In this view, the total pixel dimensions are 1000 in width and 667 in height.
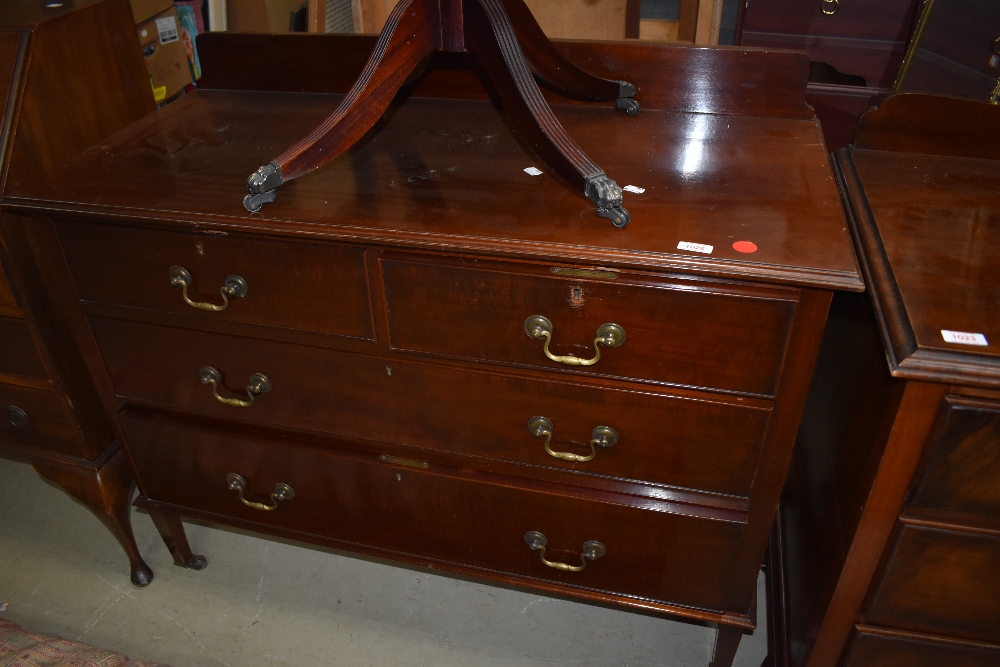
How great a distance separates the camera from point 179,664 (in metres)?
1.51

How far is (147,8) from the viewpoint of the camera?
1684 millimetres

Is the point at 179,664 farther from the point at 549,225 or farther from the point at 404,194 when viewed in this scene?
the point at 549,225

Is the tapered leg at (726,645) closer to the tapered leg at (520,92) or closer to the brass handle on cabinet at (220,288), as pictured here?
the tapered leg at (520,92)

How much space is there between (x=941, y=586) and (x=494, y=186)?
2.70 ft

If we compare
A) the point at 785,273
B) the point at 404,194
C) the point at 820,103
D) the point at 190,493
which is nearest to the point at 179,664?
the point at 190,493

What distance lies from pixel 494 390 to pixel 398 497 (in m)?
0.32

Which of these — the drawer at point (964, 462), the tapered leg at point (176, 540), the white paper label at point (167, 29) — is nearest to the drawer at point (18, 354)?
the tapered leg at point (176, 540)

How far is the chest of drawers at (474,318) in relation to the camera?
96 centimetres

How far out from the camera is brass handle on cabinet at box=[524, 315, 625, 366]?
980mm

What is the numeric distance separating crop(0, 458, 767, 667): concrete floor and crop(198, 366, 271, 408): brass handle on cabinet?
0.59 meters

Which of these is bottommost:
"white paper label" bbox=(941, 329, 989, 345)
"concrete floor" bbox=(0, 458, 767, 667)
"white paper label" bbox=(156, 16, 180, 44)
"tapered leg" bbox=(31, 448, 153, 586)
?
"concrete floor" bbox=(0, 458, 767, 667)

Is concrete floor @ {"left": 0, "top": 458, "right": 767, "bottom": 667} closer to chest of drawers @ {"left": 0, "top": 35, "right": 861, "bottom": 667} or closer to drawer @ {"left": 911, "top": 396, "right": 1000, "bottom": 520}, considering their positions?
chest of drawers @ {"left": 0, "top": 35, "right": 861, "bottom": 667}

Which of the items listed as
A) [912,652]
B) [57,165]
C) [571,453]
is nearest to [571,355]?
[571,453]

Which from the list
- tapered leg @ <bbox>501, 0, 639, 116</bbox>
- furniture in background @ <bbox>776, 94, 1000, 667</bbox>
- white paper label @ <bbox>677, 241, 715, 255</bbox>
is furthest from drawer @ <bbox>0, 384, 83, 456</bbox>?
furniture in background @ <bbox>776, 94, 1000, 667</bbox>
